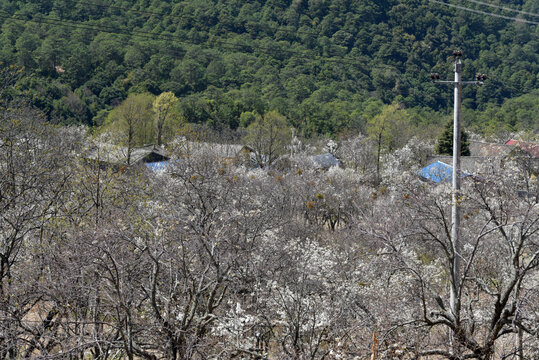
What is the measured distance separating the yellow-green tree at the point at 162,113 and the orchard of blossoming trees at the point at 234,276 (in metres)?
26.7

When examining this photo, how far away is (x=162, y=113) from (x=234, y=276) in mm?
37341

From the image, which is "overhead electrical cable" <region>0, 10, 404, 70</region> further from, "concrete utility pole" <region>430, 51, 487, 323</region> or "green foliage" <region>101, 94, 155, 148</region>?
"concrete utility pole" <region>430, 51, 487, 323</region>

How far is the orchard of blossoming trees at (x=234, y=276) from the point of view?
25.9ft

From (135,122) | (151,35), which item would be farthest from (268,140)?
(151,35)

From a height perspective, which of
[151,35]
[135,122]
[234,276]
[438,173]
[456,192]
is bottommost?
[135,122]

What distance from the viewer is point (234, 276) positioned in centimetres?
1125

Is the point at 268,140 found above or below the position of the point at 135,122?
below

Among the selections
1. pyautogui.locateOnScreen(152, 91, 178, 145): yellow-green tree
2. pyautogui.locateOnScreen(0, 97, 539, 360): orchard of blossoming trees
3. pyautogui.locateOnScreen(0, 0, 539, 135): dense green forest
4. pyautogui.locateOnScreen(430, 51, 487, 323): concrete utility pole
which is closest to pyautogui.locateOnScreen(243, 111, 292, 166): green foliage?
pyautogui.locateOnScreen(152, 91, 178, 145): yellow-green tree

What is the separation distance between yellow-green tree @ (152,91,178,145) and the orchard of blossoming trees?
26.7 m

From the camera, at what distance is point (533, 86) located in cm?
9200

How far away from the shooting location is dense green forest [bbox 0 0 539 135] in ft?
206

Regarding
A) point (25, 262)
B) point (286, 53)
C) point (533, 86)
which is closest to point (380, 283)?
point (25, 262)

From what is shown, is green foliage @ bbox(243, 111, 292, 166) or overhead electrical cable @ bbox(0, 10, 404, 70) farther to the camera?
overhead electrical cable @ bbox(0, 10, 404, 70)

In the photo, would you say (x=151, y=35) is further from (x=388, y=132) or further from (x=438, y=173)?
(x=438, y=173)
